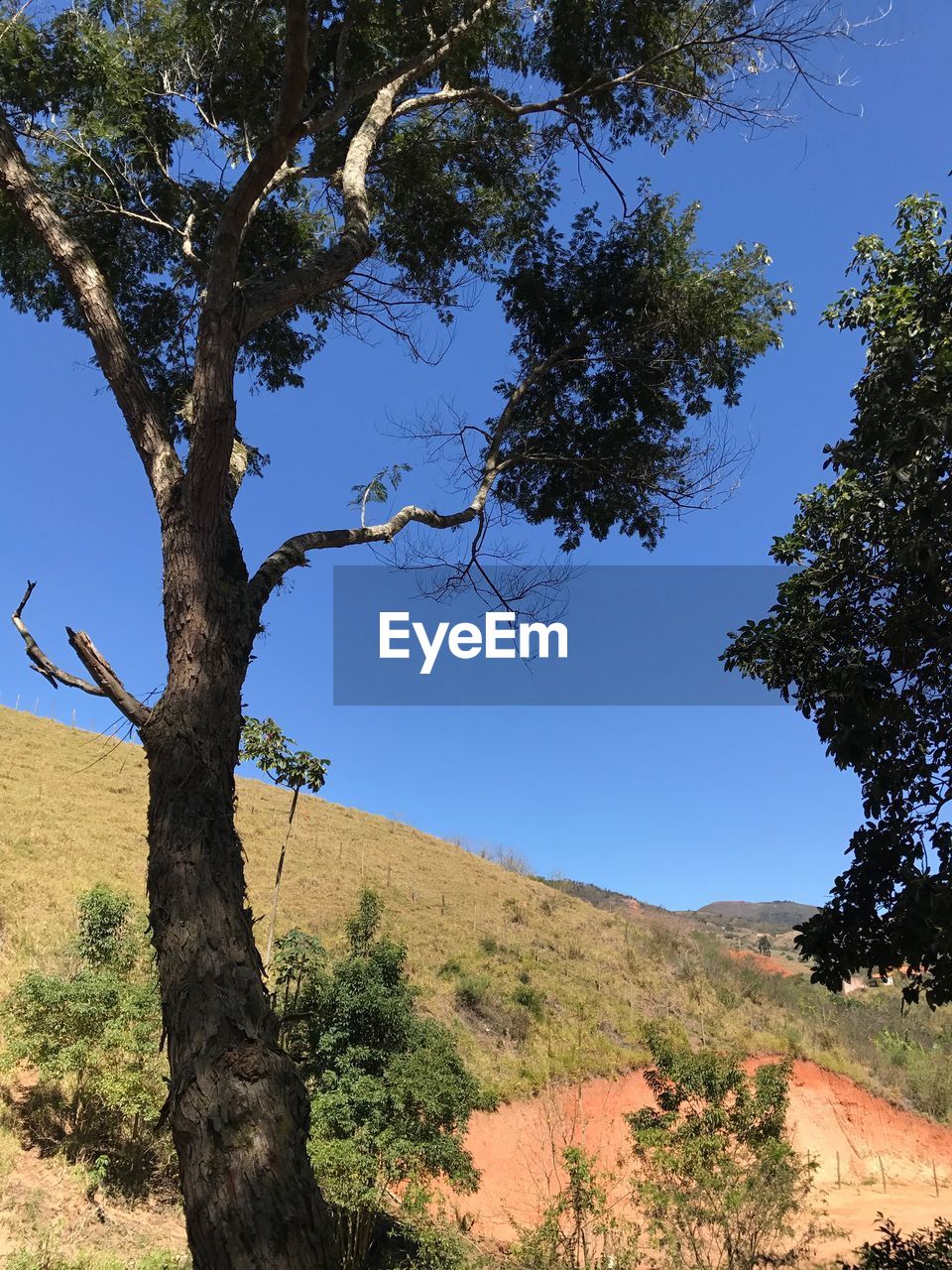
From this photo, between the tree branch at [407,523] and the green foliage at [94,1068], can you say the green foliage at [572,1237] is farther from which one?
the tree branch at [407,523]

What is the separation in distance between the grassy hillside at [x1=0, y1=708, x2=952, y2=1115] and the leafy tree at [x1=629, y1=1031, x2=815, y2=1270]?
642 cm

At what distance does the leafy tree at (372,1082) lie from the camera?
623 centimetres

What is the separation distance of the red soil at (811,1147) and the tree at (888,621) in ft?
20.1

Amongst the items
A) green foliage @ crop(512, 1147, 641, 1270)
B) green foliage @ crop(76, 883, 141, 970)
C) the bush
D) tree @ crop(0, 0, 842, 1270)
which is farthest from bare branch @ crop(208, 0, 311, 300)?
the bush

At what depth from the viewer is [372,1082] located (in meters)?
6.82

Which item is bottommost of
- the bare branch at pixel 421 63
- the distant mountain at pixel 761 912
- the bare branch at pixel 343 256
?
the distant mountain at pixel 761 912

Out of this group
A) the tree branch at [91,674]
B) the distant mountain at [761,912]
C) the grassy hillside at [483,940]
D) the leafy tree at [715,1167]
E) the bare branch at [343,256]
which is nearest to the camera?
the tree branch at [91,674]

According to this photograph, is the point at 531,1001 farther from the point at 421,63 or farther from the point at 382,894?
the point at 421,63

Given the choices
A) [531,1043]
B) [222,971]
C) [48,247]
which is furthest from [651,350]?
[531,1043]

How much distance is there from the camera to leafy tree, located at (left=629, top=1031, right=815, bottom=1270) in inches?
243

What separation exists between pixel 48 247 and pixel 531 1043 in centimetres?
1548

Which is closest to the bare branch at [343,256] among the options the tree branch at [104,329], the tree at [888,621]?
the tree branch at [104,329]

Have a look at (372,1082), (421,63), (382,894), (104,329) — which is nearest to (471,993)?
(382,894)

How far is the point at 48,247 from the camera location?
3795mm
